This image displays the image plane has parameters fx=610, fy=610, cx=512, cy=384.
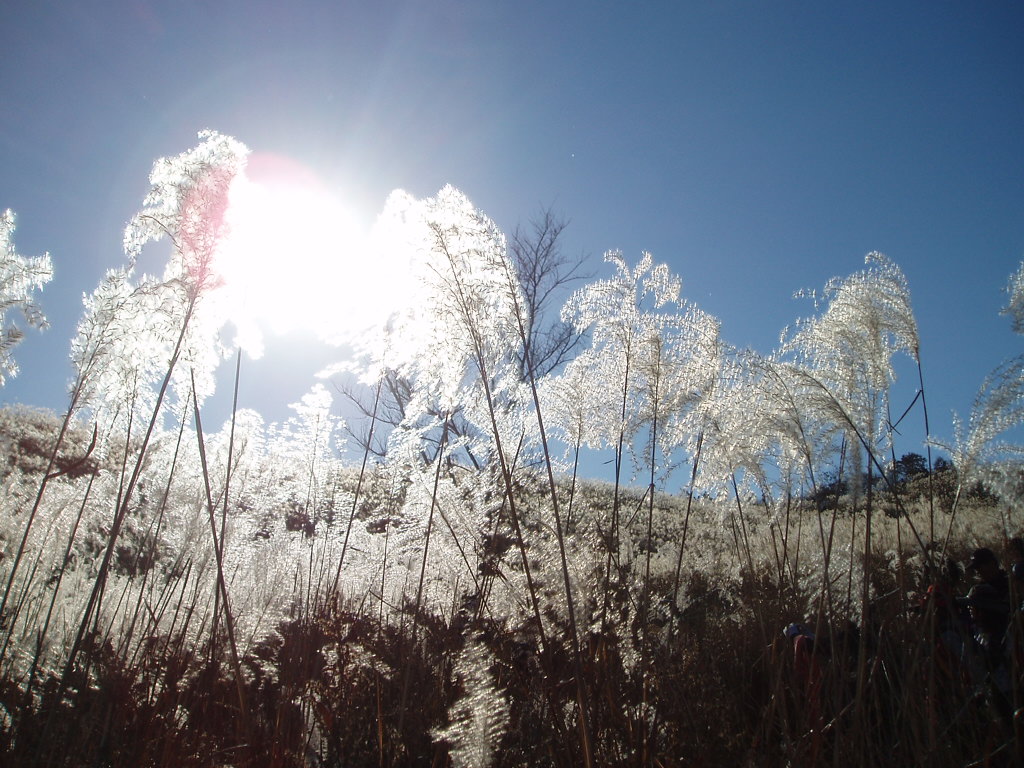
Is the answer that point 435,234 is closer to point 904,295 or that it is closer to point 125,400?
point 904,295

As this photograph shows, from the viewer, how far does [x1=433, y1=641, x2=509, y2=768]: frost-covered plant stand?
151 centimetres

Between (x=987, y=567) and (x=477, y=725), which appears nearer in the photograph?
(x=477, y=725)

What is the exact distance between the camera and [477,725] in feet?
5.21

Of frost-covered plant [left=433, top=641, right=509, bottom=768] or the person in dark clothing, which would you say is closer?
frost-covered plant [left=433, top=641, right=509, bottom=768]

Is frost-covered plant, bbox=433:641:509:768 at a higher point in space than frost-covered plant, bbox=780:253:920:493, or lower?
lower

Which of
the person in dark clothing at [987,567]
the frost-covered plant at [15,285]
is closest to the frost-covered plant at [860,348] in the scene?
the person in dark clothing at [987,567]

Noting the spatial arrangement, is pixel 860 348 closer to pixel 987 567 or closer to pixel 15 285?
pixel 987 567

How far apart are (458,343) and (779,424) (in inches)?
52.1

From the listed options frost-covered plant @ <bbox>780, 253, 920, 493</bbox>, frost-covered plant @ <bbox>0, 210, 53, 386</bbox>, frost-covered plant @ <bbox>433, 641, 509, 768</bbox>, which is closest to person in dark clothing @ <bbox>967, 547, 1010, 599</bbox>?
frost-covered plant @ <bbox>780, 253, 920, 493</bbox>

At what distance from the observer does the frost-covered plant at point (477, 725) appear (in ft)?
4.96

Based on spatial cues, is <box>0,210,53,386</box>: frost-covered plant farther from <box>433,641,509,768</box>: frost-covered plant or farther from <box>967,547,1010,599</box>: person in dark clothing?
<box>967,547,1010,599</box>: person in dark clothing

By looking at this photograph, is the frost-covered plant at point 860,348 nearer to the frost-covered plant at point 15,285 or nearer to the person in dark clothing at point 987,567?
the person in dark clothing at point 987,567

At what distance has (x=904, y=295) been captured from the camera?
2.46 meters

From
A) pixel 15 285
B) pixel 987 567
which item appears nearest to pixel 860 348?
pixel 987 567
